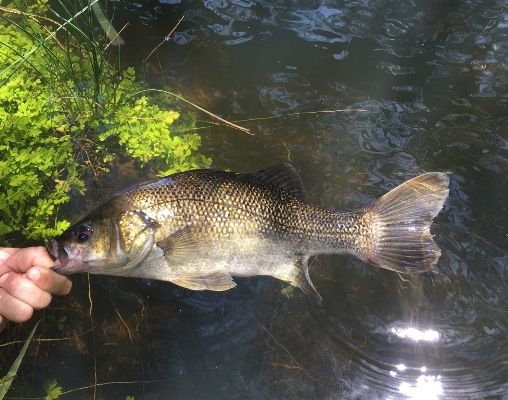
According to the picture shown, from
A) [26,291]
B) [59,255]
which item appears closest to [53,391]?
[26,291]

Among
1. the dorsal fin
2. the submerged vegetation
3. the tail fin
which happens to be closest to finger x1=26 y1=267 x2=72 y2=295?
the submerged vegetation

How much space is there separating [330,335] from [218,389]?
869 mm

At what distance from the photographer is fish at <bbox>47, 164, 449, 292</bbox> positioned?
302 centimetres

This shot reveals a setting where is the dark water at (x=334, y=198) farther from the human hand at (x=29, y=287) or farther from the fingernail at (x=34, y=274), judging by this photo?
the fingernail at (x=34, y=274)

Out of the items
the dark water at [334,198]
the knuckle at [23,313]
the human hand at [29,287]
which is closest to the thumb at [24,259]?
the human hand at [29,287]

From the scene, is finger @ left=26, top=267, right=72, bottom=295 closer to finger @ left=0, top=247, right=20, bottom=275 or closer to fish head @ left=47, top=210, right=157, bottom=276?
fish head @ left=47, top=210, right=157, bottom=276

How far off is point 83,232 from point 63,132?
159 centimetres

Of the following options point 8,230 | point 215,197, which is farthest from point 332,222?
point 8,230

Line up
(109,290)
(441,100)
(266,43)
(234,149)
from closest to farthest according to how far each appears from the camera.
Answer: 1. (109,290)
2. (234,149)
3. (441,100)
4. (266,43)

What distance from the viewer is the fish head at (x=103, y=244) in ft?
9.78

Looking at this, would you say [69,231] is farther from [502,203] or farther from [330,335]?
[502,203]

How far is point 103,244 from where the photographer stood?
9.86ft

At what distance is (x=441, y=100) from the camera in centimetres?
529

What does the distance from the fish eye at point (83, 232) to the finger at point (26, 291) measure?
1.25ft
